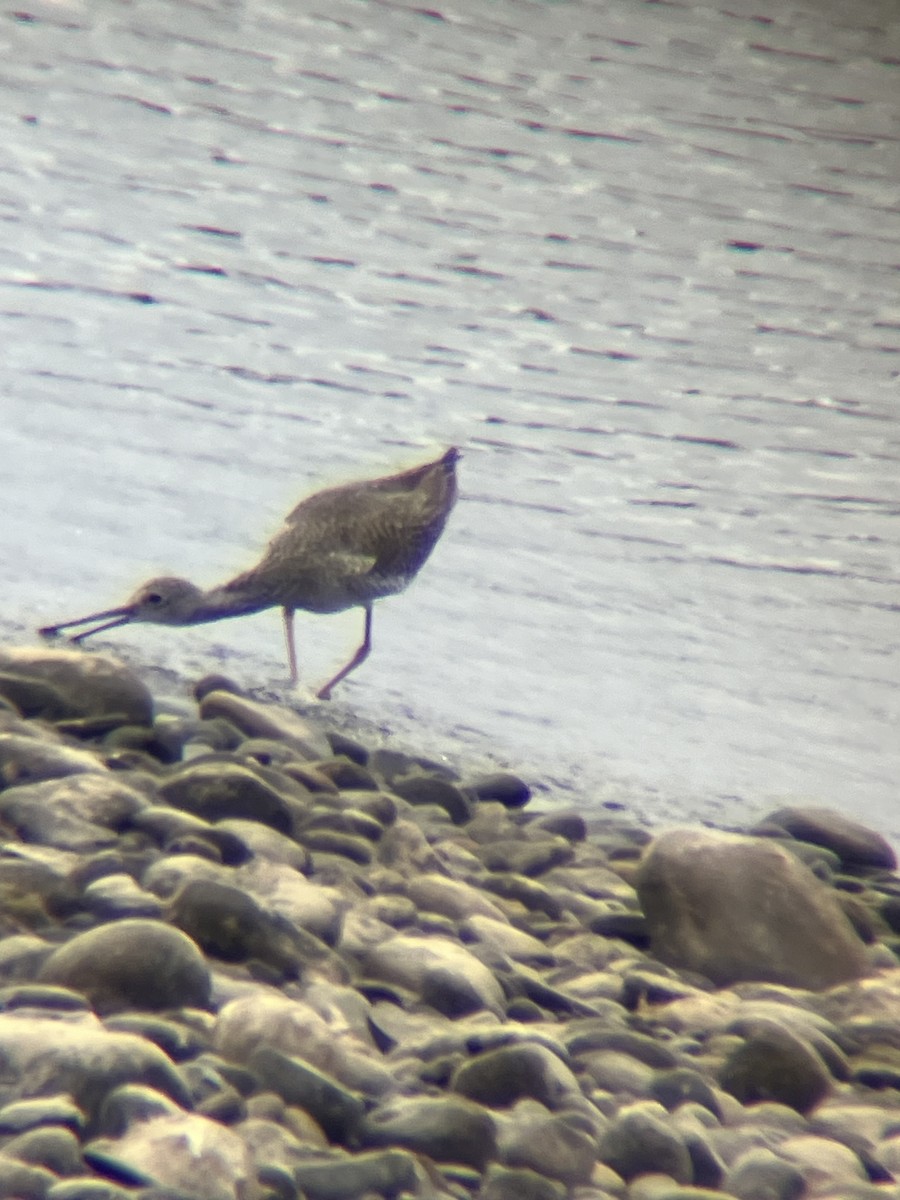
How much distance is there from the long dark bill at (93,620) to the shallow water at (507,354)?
0.14 m

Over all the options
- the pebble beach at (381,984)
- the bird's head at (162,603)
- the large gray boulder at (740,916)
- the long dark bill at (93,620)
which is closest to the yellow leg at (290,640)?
the bird's head at (162,603)

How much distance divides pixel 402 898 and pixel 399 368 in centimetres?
639

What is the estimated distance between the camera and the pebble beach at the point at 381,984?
7.70ft

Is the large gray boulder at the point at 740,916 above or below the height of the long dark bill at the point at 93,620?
below

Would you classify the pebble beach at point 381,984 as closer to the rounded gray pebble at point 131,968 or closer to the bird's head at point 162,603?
the rounded gray pebble at point 131,968

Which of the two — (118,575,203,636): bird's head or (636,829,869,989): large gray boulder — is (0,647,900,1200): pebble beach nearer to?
(636,829,869,989): large gray boulder

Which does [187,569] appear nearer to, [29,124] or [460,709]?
[460,709]

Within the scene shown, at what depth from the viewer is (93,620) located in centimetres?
568

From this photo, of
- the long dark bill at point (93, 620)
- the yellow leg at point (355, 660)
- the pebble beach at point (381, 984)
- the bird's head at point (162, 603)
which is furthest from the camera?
the yellow leg at point (355, 660)

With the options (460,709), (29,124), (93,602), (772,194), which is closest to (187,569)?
(93,602)

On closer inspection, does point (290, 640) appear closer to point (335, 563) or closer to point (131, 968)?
point (335, 563)

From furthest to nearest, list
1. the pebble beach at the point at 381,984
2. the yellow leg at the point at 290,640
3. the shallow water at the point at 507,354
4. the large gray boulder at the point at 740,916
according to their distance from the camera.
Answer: the shallow water at the point at 507,354, the yellow leg at the point at 290,640, the large gray boulder at the point at 740,916, the pebble beach at the point at 381,984

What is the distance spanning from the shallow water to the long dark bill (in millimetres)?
139

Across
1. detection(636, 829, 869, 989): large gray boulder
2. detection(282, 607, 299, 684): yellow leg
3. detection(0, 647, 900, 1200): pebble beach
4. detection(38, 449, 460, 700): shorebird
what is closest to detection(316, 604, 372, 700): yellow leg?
detection(38, 449, 460, 700): shorebird
